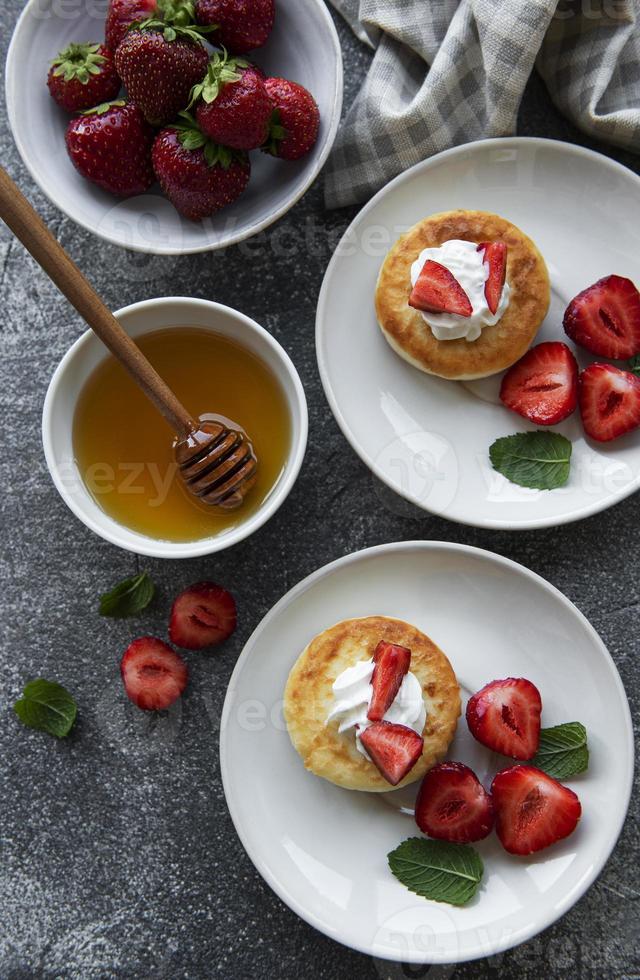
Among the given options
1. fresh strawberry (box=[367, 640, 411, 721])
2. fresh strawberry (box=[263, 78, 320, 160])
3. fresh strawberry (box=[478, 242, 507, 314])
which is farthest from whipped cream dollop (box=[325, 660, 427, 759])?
fresh strawberry (box=[263, 78, 320, 160])

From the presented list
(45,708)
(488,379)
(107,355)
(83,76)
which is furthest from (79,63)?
(45,708)

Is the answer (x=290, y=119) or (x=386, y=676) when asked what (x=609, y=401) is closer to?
(x=386, y=676)

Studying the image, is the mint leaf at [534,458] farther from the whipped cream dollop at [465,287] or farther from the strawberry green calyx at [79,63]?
the strawberry green calyx at [79,63]

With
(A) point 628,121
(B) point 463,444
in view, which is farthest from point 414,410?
(A) point 628,121

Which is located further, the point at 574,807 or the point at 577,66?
the point at 577,66

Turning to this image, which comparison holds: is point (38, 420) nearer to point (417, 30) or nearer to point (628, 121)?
point (417, 30)

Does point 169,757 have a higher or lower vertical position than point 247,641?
lower

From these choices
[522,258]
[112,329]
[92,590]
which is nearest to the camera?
[112,329]
